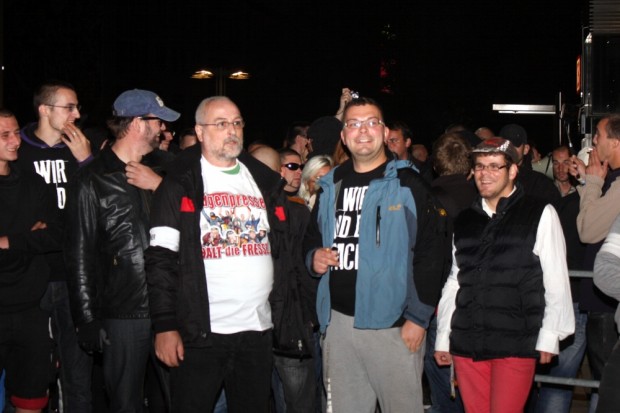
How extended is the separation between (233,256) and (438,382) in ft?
7.97

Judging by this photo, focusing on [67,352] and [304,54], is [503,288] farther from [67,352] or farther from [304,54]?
[304,54]

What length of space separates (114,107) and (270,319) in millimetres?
1936

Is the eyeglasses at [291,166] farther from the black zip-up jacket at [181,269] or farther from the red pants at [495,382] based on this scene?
the red pants at [495,382]

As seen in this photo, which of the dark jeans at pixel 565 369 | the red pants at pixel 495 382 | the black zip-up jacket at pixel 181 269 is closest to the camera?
the black zip-up jacket at pixel 181 269

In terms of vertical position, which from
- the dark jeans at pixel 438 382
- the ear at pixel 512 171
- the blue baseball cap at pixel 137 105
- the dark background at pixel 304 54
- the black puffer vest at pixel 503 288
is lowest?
the dark jeans at pixel 438 382

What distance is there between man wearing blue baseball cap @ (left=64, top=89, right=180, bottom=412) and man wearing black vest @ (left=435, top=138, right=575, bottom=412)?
7.09ft

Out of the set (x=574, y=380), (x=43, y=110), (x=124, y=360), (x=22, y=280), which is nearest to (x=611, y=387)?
(x=574, y=380)

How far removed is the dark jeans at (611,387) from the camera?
4.14 meters

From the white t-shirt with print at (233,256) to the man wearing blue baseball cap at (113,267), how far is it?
0.80m

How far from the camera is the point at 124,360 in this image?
17.6ft

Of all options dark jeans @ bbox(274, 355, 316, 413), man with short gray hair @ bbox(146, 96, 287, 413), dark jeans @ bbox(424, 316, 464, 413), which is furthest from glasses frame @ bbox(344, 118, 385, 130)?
dark jeans @ bbox(424, 316, 464, 413)

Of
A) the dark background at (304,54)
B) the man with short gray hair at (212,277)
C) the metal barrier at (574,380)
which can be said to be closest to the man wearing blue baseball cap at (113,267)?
the man with short gray hair at (212,277)

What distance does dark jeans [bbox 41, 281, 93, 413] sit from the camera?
6039 millimetres

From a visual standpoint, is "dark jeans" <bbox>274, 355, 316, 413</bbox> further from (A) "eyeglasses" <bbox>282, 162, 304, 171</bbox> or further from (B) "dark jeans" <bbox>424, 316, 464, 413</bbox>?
(A) "eyeglasses" <bbox>282, 162, 304, 171</bbox>
